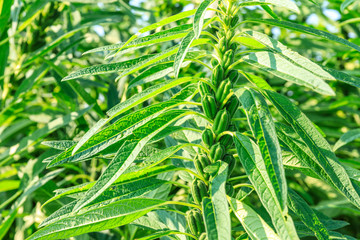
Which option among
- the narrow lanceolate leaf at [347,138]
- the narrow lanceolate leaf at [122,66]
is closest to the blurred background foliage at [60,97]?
the narrow lanceolate leaf at [347,138]

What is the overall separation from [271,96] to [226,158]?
5.7 inches

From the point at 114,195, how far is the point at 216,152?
0.19 m

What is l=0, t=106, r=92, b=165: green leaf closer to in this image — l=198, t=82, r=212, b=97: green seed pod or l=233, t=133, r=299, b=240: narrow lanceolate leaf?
l=198, t=82, r=212, b=97: green seed pod

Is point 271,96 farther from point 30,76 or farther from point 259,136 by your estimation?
point 30,76

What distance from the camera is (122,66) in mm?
718

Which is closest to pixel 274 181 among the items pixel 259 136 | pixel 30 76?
pixel 259 136

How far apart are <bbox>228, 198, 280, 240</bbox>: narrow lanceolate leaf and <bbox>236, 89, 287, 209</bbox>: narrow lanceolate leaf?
8 cm

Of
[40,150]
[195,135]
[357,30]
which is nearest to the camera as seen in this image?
[195,135]

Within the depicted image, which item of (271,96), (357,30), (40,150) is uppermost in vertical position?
(357,30)

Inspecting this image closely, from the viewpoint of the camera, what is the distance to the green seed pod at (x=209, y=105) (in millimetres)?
683

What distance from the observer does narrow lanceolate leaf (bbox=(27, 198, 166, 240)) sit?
0.59 m

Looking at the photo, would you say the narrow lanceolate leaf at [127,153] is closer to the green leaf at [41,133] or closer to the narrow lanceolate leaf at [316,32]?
the narrow lanceolate leaf at [316,32]

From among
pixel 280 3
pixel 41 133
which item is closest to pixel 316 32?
pixel 280 3

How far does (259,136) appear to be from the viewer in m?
0.55
